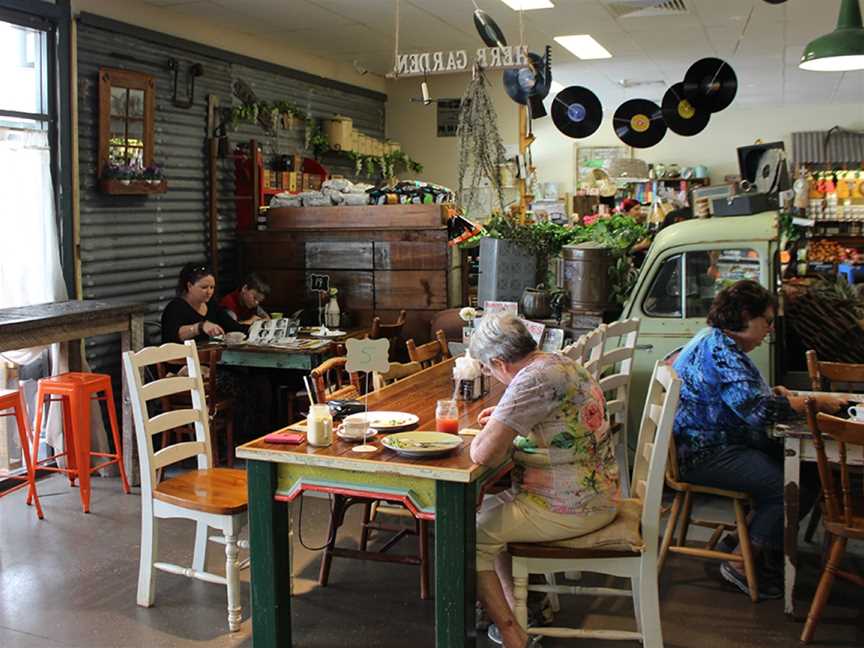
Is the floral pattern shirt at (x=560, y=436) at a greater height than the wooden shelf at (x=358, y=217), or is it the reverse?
the wooden shelf at (x=358, y=217)

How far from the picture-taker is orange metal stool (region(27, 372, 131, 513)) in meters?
5.35

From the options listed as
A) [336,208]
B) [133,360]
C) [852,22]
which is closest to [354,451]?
[133,360]

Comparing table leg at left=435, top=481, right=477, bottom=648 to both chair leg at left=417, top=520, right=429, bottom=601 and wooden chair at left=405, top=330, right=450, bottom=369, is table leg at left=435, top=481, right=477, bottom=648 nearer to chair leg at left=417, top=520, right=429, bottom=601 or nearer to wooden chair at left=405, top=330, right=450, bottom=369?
chair leg at left=417, top=520, right=429, bottom=601

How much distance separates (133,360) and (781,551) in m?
3.15

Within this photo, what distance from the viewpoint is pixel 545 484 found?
3.26 metres

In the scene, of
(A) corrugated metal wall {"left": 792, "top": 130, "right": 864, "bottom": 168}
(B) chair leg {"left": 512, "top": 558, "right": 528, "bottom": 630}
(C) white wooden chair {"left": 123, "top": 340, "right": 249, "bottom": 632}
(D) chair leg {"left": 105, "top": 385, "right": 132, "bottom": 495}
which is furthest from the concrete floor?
(A) corrugated metal wall {"left": 792, "top": 130, "right": 864, "bottom": 168}

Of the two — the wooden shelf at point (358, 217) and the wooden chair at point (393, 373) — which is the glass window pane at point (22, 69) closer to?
the wooden shelf at point (358, 217)

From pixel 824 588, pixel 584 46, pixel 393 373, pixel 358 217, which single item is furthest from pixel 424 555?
pixel 584 46

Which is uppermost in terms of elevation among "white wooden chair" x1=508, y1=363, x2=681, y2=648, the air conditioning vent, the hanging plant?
the air conditioning vent

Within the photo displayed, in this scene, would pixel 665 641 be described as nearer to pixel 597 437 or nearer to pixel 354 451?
pixel 597 437

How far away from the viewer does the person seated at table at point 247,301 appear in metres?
7.29

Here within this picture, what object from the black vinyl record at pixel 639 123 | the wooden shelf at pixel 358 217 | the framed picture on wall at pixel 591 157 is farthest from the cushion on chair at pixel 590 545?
the framed picture on wall at pixel 591 157

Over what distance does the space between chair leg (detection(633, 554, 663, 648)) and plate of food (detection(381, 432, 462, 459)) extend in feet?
2.64

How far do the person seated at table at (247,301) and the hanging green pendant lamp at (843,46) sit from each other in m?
4.44
